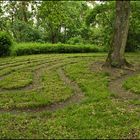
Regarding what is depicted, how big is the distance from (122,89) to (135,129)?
4.64 metres

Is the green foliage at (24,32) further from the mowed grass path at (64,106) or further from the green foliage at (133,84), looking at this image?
the green foliage at (133,84)

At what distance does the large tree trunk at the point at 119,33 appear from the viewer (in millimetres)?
16984

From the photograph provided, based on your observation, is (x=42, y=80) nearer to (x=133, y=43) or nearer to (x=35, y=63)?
(x=35, y=63)

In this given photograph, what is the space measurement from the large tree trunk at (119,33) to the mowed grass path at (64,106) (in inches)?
52.4

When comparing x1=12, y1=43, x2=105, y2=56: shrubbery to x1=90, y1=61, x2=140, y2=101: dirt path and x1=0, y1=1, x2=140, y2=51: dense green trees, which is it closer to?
x1=0, y1=1, x2=140, y2=51: dense green trees

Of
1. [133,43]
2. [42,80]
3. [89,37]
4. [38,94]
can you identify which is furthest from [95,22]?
[38,94]

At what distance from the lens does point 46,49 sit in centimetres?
2755

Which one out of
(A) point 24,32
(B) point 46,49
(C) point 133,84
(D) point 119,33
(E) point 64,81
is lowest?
(B) point 46,49

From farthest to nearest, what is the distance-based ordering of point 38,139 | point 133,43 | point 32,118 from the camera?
point 133,43 < point 32,118 < point 38,139

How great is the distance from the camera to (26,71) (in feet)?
56.9

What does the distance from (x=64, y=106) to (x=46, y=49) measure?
16485mm

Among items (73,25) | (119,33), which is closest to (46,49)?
(119,33)

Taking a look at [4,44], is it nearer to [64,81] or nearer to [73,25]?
[64,81]

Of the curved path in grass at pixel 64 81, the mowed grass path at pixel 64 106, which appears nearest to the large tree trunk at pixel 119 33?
the mowed grass path at pixel 64 106
